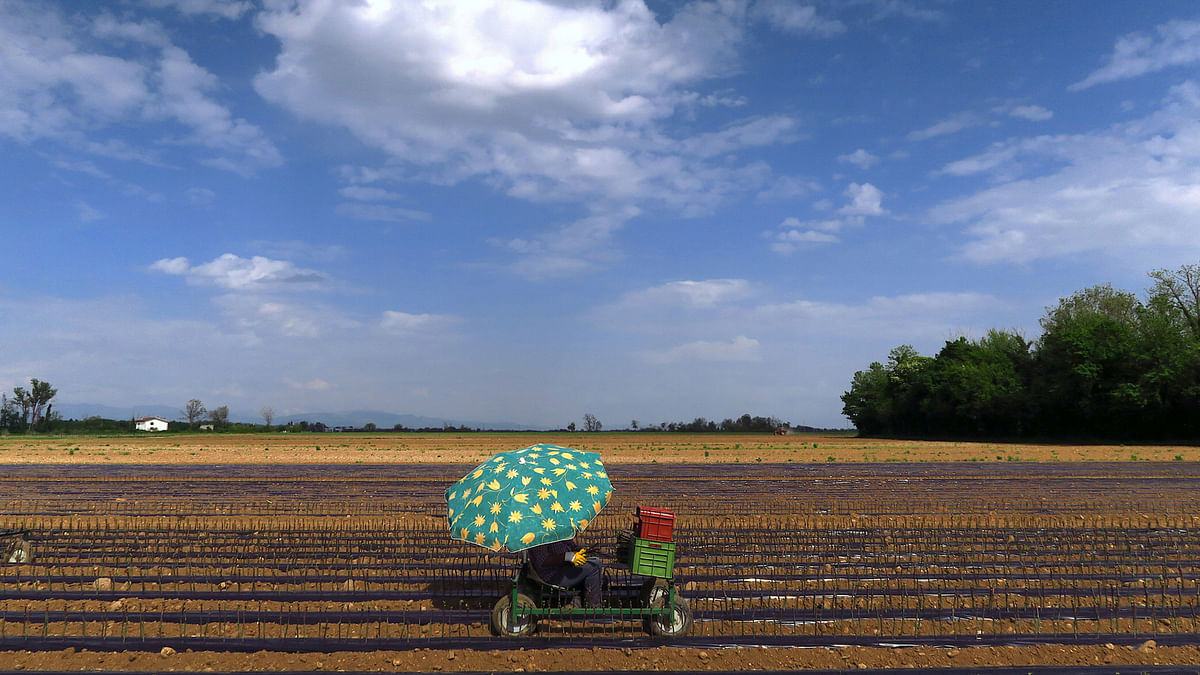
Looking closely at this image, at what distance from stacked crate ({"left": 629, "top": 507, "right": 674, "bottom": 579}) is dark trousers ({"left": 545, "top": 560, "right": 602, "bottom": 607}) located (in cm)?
47

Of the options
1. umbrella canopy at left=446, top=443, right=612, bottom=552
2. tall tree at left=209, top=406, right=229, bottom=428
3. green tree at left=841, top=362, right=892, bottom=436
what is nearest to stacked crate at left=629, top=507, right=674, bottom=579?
umbrella canopy at left=446, top=443, right=612, bottom=552

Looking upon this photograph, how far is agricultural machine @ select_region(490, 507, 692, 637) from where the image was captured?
8062mm

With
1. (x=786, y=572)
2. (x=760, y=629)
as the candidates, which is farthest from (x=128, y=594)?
(x=786, y=572)

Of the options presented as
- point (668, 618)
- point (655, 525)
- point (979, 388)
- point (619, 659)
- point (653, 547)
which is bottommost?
point (619, 659)

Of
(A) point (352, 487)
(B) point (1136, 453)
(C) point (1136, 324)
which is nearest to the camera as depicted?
(A) point (352, 487)

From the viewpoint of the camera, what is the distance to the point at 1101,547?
13.6m

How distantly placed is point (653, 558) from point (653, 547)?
0.40ft

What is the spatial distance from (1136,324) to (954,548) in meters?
62.4

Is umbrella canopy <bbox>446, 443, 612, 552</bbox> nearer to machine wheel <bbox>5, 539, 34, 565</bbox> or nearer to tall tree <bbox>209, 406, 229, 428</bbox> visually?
machine wheel <bbox>5, 539, 34, 565</bbox>

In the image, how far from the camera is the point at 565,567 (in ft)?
27.3

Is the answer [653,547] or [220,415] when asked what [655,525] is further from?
[220,415]

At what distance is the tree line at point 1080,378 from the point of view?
55844 millimetres

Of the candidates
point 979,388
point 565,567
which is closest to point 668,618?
point 565,567

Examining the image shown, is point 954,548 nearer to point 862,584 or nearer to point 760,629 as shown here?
point 862,584
